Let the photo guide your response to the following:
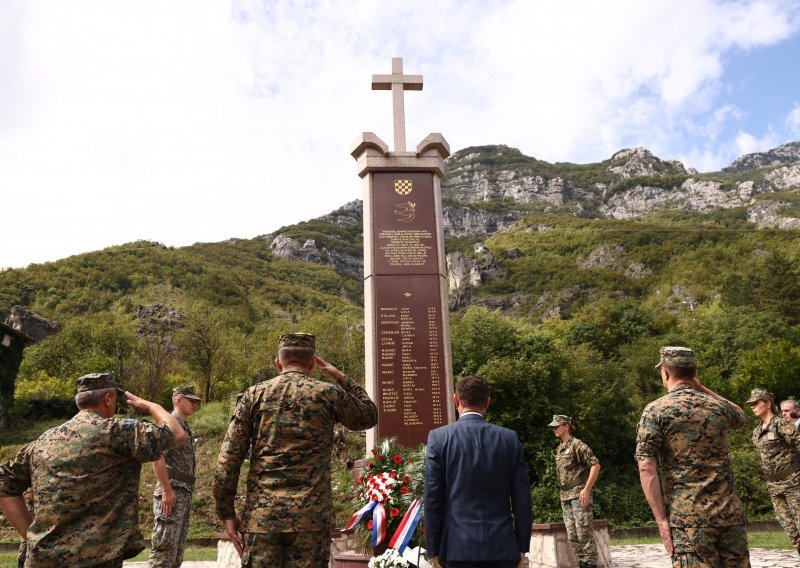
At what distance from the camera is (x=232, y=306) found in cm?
5866

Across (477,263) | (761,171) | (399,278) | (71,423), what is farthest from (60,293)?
(761,171)

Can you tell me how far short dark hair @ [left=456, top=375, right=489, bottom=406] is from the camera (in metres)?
3.58

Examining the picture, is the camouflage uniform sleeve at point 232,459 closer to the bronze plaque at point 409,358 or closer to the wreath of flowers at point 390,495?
the wreath of flowers at point 390,495

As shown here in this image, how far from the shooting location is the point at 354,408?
146 inches

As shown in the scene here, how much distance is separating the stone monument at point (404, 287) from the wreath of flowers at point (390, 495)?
179 cm

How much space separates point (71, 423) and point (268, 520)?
1149 millimetres

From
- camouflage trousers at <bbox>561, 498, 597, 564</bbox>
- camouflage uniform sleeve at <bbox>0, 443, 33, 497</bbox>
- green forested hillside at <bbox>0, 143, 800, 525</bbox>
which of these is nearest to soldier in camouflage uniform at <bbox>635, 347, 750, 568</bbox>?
camouflage trousers at <bbox>561, 498, 597, 564</bbox>

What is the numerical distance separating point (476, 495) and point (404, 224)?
645cm

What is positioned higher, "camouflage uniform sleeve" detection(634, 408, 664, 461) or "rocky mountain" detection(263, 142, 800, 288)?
"rocky mountain" detection(263, 142, 800, 288)

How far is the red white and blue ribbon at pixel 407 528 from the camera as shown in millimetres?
5352

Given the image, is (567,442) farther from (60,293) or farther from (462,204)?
(462,204)

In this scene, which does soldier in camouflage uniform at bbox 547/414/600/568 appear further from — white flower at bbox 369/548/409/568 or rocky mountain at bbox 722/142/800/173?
rocky mountain at bbox 722/142/800/173

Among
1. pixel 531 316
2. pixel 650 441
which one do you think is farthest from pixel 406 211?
pixel 531 316

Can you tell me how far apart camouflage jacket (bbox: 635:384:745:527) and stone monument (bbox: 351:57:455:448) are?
477 cm
